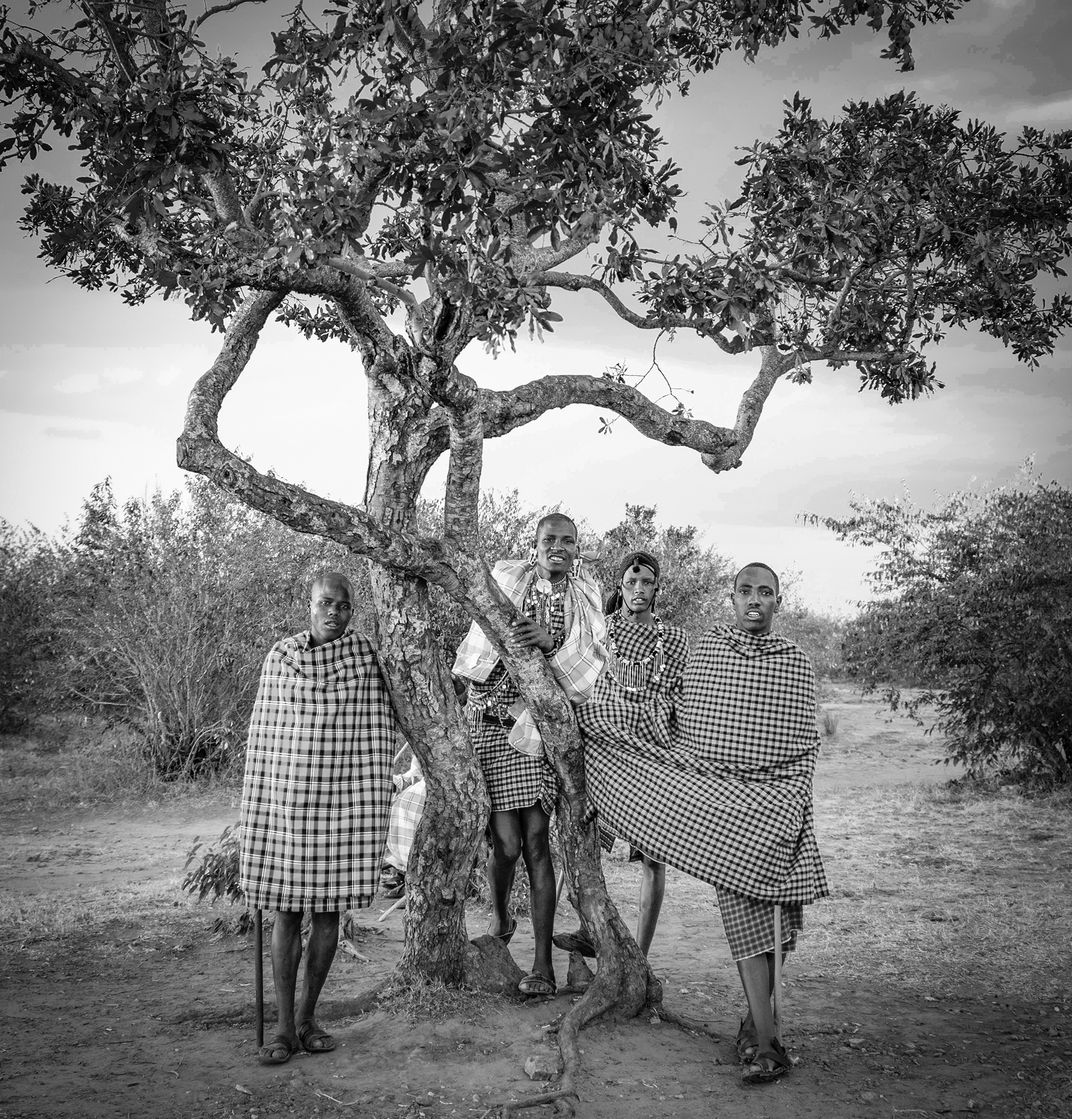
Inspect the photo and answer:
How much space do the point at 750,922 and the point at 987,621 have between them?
8.84 meters

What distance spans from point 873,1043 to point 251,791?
9.75 ft

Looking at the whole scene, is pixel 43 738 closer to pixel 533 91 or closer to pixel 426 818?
pixel 426 818

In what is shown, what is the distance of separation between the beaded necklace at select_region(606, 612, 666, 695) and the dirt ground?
1532 mm

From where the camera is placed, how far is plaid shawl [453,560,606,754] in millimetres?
4918

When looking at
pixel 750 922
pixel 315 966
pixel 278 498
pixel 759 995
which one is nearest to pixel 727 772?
pixel 750 922

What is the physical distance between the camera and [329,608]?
4.47 meters

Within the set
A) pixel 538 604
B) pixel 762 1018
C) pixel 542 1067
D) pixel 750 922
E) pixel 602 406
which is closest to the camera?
pixel 542 1067

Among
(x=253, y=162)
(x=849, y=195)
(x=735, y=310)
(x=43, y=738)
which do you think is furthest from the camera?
(x=43, y=738)

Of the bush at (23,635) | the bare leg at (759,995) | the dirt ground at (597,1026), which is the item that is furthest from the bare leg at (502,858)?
the bush at (23,635)

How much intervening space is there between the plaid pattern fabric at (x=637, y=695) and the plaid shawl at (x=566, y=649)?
4.2 inches

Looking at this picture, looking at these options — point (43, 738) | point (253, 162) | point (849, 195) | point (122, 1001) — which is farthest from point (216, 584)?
point (849, 195)

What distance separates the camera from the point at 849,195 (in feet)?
19.1

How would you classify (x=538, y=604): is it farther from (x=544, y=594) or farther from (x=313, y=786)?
(x=313, y=786)

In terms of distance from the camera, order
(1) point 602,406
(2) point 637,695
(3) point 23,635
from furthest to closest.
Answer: (3) point 23,635, (1) point 602,406, (2) point 637,695
